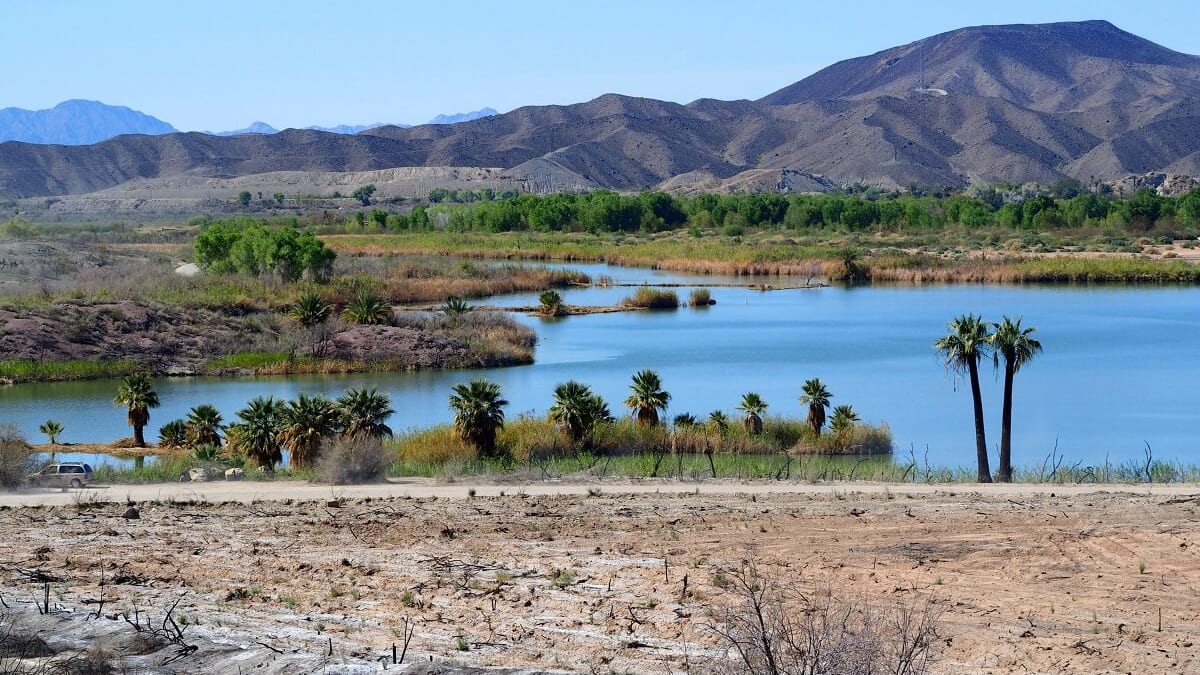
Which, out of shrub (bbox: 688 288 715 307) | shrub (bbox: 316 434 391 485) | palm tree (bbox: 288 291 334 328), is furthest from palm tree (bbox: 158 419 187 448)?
shrub (bbox: 688 288 715 307)

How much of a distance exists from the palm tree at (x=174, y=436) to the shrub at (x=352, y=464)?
33.8 ft

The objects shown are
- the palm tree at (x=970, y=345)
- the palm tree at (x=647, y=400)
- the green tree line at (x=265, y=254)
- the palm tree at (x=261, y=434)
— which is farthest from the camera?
the green tree line at (x=265, y=254)

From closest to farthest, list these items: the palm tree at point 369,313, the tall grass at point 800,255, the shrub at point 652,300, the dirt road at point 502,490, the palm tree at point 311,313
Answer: the dirt road at point 502,490
the palm tree at point 311,313
the palm tree at point 369,313
the shrub at point 652,300
the tall grass at point 800,255

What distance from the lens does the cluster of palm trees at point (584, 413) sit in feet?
106

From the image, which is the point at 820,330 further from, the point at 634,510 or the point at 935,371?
the point at 634,510

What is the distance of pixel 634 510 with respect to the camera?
69.1ft

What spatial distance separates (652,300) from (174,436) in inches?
1687

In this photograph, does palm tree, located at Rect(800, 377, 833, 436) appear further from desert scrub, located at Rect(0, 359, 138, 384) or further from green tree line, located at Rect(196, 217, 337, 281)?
green tree line, located at Rect(196, 217, 337, 281)

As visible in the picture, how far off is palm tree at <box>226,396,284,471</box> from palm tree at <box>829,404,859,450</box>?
1314 centimetres

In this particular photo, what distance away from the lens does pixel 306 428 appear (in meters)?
30.5

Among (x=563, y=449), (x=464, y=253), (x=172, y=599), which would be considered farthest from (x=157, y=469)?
(x=464, y=253)

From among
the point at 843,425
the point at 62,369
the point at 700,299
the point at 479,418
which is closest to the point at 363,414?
the point at 479,418

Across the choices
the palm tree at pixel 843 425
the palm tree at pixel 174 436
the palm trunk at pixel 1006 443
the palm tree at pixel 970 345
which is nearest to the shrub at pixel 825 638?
the palm trunk at pixel 1006 443

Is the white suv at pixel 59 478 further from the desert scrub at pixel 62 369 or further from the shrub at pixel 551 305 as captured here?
the shrub at pixel 551 305
